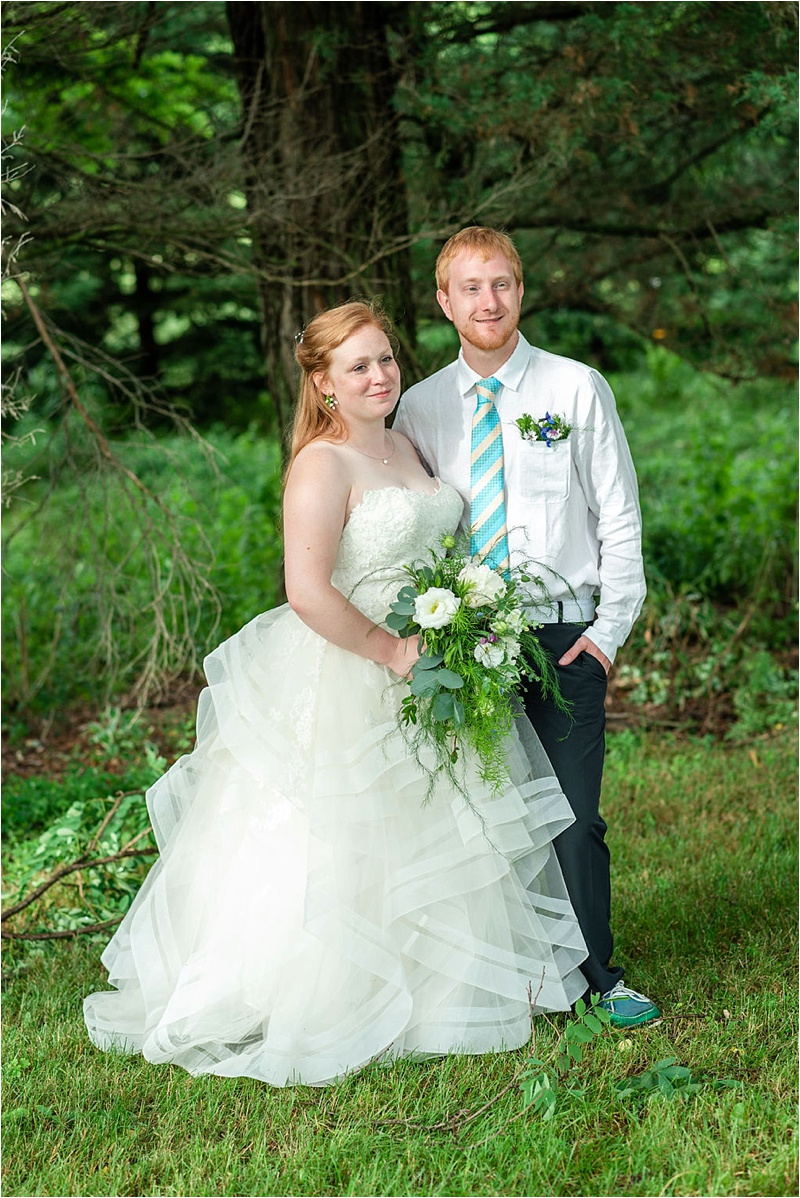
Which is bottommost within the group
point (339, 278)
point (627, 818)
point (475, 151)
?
point (627, 818)

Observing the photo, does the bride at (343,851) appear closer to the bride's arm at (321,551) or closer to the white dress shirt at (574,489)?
the bride's arm at (321,551)

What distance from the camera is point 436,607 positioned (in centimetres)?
334

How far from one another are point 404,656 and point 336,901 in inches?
29.7

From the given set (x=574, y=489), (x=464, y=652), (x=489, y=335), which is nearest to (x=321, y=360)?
(x=489, y=335)

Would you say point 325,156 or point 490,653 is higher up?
point 325,156

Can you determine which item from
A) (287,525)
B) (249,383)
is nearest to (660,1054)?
(287,525)

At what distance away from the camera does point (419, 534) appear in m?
3.62

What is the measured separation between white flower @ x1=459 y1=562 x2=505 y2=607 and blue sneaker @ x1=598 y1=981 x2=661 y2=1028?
1.35 metres

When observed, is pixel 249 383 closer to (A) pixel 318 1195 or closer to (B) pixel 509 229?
(B) pixel 509 229

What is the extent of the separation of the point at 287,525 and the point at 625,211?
15.0ft

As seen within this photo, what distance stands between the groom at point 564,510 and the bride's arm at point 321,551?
1.57 ft

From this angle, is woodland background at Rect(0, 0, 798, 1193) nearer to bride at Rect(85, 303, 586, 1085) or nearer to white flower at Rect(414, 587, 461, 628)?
bride at Rect(85, 303, 586, 1085)

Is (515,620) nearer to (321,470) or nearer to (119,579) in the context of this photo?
(321,470)

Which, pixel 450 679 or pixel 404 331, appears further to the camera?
pixel 404 331
